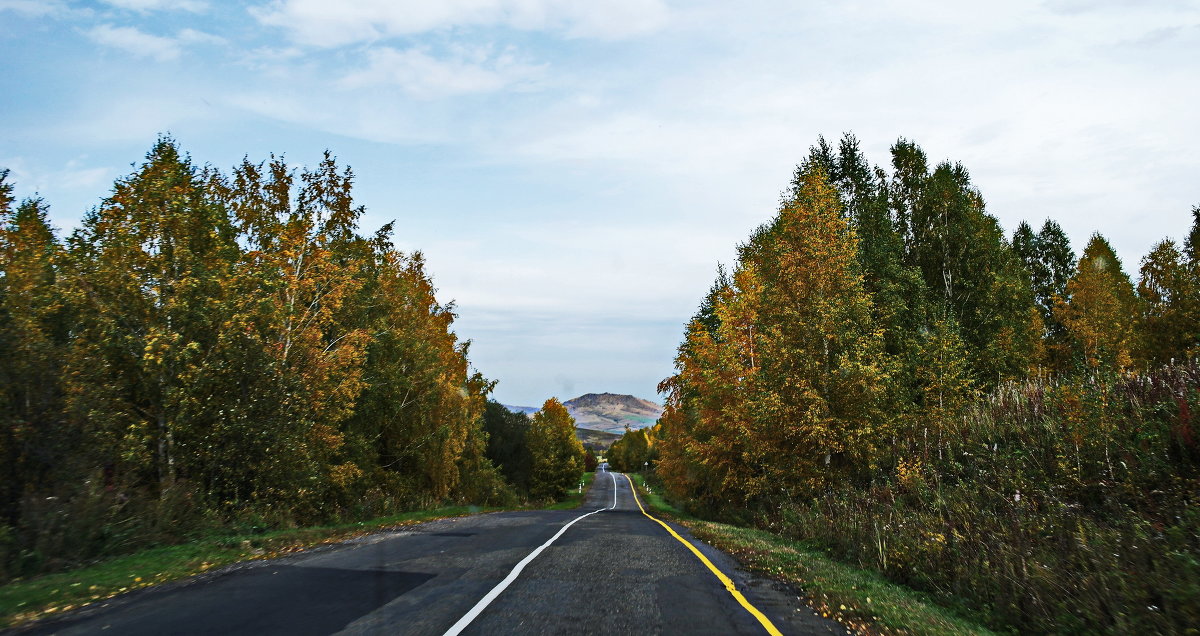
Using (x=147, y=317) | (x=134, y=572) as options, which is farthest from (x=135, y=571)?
(x=147, y=317)

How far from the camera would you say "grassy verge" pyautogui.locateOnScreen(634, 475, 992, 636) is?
7023 mm

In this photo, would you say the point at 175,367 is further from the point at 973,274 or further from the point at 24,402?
the point at 973,274

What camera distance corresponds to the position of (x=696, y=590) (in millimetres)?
8758

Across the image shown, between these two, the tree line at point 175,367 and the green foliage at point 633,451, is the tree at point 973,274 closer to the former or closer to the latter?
the tree line at point 175,367

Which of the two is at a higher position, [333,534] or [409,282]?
[409,282]

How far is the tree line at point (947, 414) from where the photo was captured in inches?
313

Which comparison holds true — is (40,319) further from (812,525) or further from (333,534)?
(812,525)

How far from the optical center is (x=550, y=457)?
6538cm

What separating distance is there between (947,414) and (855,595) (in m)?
11.2

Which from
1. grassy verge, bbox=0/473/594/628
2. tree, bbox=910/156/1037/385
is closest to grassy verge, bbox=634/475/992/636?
grassy verge, bbox=0/473/594/628

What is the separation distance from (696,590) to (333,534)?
10019 millimetres

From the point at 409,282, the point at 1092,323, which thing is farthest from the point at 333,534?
the point at 1092,323

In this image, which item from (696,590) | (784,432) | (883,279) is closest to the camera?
(696,590)

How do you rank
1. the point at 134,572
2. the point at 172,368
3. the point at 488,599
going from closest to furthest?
the point at 488,599 → the point at 134,572 → the point at 172,368
